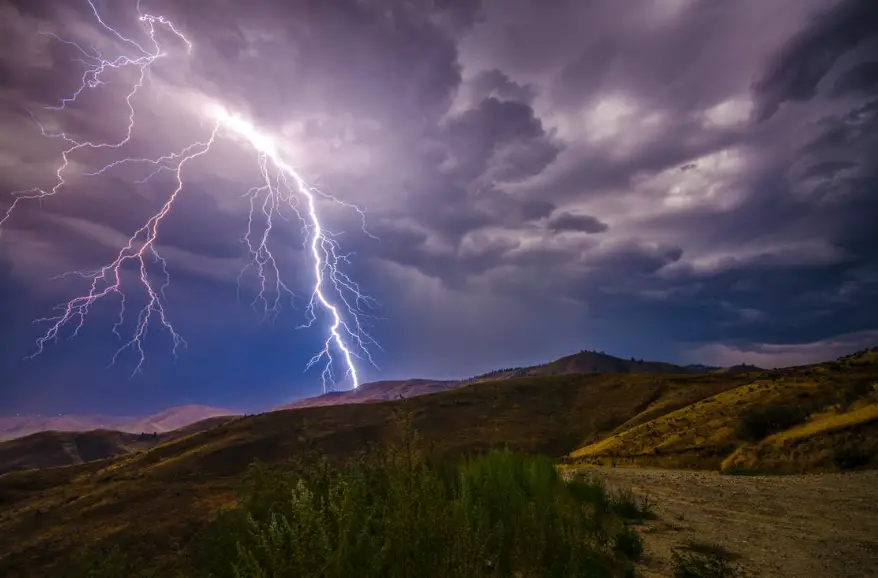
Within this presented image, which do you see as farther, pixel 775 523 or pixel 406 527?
pixel 775 523

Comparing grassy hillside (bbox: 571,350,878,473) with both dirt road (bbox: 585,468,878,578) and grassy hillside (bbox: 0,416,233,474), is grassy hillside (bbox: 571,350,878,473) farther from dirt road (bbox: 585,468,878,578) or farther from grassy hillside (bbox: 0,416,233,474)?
grassy hillside (bbox: 0,416,233,474)

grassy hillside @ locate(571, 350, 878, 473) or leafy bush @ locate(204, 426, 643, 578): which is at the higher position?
leafy bush @ locate(204, 426, 643, 578)

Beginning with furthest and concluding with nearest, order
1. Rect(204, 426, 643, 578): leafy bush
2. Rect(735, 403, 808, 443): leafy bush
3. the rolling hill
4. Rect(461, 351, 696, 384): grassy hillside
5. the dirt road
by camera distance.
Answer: Rect(461, 351, 696, 384): grassy hillside, Rect(735, 403, 808, 443): leafy bush, the rolling hill, the dirt road, Rect(204, 426, 643, 578): leafy bush

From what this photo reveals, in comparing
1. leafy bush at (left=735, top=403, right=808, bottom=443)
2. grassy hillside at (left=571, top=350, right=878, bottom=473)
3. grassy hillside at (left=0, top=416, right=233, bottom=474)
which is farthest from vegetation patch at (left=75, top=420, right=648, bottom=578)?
grassy hillside at (left=0, top=416, right=233, bottom=474)

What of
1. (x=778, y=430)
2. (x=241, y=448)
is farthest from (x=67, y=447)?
(x=778, y=430)

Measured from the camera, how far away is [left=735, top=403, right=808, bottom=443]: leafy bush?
1891cm

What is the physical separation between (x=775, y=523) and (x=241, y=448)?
4393 cm

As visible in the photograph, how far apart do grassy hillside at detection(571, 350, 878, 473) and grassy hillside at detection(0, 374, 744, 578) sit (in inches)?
329

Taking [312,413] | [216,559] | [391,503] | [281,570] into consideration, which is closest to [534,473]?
[391,503]

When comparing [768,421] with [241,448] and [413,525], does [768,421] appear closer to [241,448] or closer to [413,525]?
[413,525]

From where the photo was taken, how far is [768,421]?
19.1m

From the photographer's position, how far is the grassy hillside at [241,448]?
958 inches

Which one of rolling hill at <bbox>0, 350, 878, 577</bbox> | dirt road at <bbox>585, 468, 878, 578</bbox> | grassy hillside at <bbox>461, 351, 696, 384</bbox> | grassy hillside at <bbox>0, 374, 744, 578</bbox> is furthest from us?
grassy hillside at <bbox>461, 351, 696, 384</bbox>

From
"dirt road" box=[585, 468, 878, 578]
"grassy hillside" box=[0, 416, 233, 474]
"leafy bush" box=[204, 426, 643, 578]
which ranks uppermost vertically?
"grassy hillside" box=[0, 416, 233, 474]
